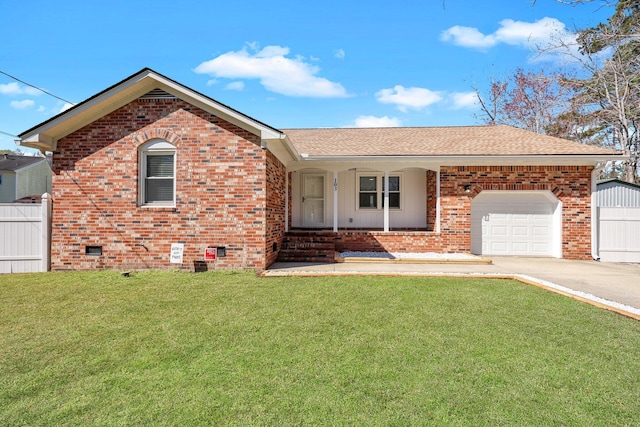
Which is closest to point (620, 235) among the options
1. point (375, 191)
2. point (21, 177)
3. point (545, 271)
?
point (545, 271)

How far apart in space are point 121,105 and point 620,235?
14864mm

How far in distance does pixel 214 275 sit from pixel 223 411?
4.89 metres

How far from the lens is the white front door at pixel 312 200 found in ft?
39.0

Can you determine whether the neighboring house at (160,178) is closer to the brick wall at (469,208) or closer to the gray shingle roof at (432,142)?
the brick wall at (469,208)

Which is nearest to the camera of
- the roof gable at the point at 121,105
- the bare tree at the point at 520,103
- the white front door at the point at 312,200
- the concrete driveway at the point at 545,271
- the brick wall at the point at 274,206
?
the concrete driveway at the point at 545,271

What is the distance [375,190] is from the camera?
38.7 feet

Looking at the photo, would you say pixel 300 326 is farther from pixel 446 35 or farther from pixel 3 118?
pixel 3 118

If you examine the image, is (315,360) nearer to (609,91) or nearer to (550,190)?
(550,190)

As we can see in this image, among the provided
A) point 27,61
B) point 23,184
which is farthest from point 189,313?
point 23,184

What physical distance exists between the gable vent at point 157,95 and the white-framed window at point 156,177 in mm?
1162

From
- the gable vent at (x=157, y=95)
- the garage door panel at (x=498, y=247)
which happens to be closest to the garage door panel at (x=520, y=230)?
the garage door panel at (x=498, y=247)

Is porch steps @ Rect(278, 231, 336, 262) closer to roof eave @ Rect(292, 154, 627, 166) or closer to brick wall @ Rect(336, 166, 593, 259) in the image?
brick wall @ Rect(336, 166, 593, 259)

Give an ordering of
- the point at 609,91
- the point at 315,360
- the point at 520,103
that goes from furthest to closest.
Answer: the point at 520,103 < the point at 609,91 < the point at 315,360

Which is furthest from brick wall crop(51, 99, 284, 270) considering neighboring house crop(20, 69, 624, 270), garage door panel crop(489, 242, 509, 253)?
garage door panel crop(489, 242, 509, 253)
